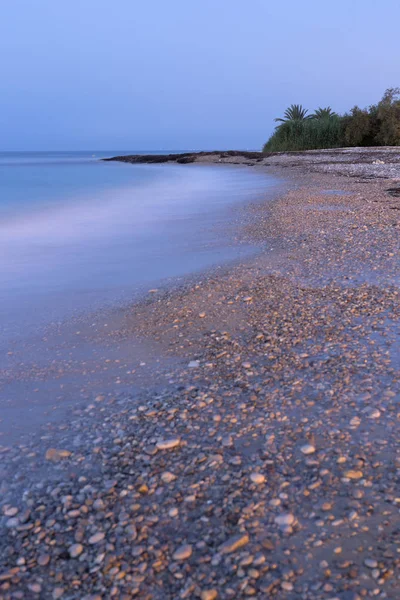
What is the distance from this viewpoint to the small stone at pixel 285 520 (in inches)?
94.7

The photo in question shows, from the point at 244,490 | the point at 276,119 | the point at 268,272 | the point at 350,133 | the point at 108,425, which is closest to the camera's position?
the point at 244,490

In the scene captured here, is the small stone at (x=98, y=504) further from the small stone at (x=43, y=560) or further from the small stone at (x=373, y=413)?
the small stone at (x=373, y=413)

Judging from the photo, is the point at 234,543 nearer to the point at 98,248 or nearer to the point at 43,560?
the point at 43,560

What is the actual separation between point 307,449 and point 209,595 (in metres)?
1.11

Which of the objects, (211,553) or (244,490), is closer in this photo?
(211,553)

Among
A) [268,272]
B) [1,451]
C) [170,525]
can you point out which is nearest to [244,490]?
[170,525]

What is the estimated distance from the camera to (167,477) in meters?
2.80

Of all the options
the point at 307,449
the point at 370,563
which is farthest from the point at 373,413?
the point at 370,563

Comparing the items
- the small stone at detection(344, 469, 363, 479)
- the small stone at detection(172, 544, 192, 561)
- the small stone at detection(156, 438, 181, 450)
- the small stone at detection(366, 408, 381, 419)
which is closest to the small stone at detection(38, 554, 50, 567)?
the small stone at detection(172, 544, 192, 561)

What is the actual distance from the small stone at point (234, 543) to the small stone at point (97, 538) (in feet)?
1.81

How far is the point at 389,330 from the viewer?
468cm

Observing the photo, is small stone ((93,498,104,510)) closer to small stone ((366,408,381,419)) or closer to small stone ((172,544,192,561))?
small stone ((172,544,192,561))

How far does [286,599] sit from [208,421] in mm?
1401

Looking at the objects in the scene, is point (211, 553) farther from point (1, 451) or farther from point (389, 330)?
point (389, 330)
